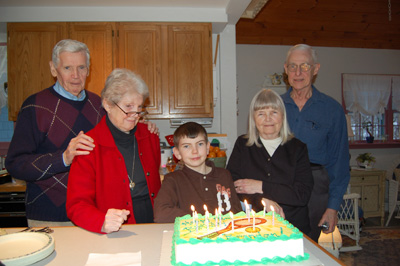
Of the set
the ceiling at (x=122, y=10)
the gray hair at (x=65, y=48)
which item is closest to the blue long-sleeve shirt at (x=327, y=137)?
the gray hair at (x=65, y=48)

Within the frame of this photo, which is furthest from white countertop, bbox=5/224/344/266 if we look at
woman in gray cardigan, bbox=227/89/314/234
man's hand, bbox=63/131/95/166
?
woman in gray cardigan, bbox=227/89/314/234

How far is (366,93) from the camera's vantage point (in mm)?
5723

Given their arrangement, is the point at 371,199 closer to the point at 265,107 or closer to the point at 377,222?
the point at 377,222

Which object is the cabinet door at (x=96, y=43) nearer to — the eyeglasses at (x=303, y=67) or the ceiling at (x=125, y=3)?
the ceiling at (x=125, y=3)

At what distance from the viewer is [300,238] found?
0.96 metres

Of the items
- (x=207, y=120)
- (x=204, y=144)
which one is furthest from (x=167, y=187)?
(x=207, y=120)

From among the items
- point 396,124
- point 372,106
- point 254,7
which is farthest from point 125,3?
point 396,124

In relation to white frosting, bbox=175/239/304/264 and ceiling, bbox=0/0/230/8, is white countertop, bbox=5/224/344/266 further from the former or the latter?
ceiling, bbox=0/0/230/8

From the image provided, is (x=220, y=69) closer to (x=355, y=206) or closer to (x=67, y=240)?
(x=355, y=206)

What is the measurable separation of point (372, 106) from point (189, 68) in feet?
13.3

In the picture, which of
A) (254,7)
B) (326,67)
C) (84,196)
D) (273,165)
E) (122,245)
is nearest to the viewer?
(122,245)

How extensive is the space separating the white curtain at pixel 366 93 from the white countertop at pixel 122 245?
5277 millimetres

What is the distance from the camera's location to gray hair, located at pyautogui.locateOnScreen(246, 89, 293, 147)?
1.65 metres

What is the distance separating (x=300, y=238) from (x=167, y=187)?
728 mm
